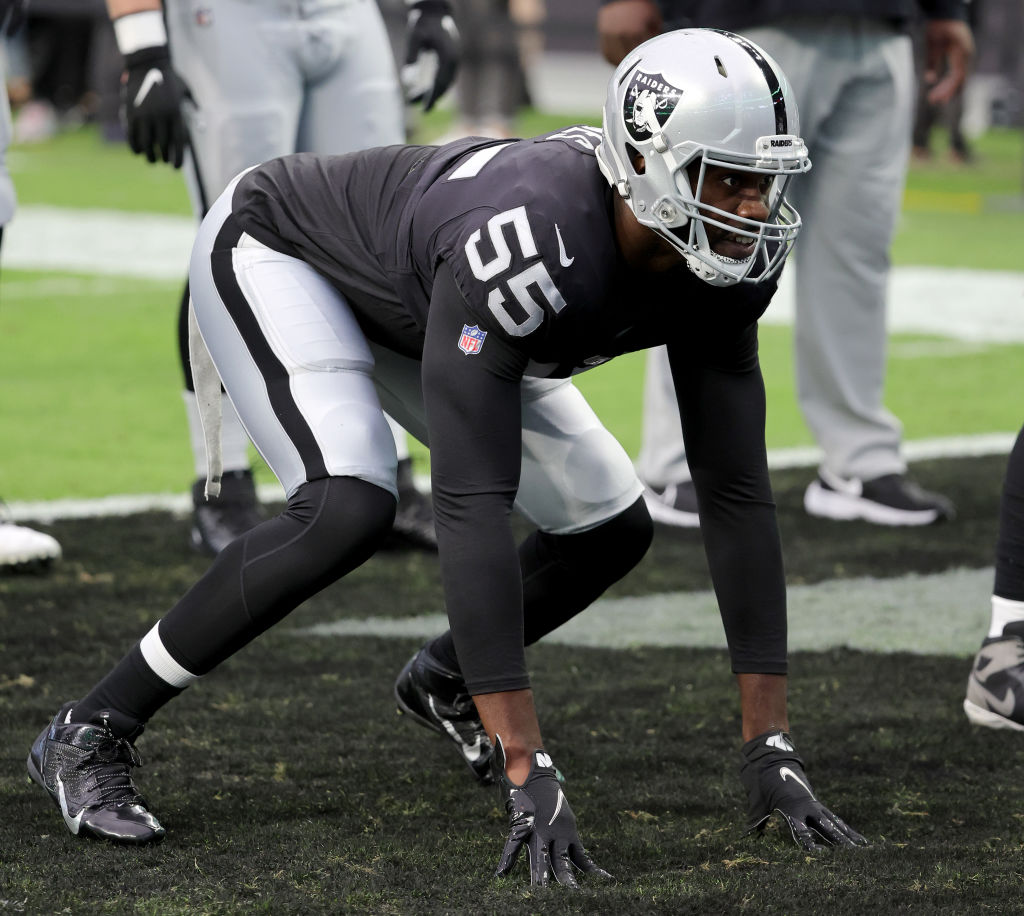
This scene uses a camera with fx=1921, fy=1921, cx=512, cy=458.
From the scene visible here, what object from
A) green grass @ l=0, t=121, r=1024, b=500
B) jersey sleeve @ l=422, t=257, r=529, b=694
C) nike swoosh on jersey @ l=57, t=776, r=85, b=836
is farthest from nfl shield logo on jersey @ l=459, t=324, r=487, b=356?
green grass @ l=0, t=121, r=1024, b=500

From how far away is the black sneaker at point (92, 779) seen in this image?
3215 mm

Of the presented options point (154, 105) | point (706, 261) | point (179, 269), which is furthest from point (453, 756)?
point (179, 269)

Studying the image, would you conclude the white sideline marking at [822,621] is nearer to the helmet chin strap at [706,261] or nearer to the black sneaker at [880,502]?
the black sneaker at [880,502]

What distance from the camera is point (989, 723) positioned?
154 inches

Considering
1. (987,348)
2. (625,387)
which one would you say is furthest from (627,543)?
(987,348)

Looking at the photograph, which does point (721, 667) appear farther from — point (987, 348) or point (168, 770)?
point (987, 348)

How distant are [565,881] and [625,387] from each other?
5.22 metres

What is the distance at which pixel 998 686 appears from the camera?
3857 mm

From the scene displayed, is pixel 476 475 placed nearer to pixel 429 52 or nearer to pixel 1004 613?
pixel 1004 613

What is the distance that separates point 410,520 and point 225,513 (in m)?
0.53

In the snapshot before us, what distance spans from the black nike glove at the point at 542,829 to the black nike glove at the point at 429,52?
2.99 metres

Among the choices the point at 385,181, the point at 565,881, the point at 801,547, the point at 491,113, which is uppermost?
the point at 385,181

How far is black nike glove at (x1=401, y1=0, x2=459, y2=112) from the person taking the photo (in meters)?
5.57

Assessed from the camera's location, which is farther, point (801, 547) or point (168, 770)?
point (801, 547)
